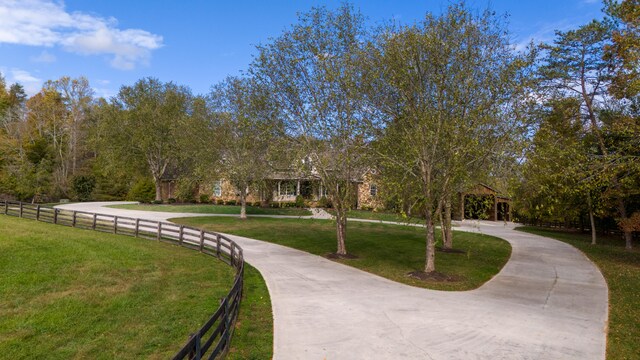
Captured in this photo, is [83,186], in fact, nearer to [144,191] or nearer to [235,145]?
[144,191]

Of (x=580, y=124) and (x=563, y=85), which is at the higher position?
(x=563, y=85)

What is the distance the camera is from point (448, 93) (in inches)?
543

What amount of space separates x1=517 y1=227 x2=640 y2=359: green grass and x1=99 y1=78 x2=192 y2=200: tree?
3930 cm

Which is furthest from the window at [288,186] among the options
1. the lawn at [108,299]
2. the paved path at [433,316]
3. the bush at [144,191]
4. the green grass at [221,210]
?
the bush at [144,191]

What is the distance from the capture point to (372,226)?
31.8 metres

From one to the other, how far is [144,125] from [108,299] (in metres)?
38.3

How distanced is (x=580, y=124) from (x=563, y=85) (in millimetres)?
2560

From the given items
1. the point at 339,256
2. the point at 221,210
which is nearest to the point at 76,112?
the point at 221,210

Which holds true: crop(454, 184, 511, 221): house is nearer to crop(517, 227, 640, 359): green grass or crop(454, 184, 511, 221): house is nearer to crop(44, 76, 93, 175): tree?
crop(517, 227, 640, 359): green grass

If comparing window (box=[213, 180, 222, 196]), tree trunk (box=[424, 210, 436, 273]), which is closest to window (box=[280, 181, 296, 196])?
window (box=[213, 180, 222, 196])

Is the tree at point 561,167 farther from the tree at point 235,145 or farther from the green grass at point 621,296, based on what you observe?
the tree at point 235,145

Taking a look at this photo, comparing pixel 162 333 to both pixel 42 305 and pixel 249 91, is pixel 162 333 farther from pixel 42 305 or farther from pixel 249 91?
pixel 249 91

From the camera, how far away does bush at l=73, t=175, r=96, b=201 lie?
54456 mm

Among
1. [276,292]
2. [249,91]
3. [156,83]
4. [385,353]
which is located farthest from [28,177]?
[385,353]
